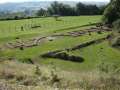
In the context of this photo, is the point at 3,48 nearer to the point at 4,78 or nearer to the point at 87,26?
the point at 87,26

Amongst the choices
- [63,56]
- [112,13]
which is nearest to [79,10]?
[112,13]

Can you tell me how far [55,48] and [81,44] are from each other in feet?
16.3

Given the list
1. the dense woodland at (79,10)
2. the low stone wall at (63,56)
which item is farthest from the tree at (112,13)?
the dense woodland at (79,10)

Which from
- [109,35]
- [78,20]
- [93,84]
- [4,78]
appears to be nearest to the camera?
[93,84]

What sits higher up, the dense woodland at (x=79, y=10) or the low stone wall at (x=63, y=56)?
the dense woodland at (x=79, y=10)

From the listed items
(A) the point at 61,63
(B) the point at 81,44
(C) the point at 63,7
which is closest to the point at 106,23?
(B) the point at 81,44

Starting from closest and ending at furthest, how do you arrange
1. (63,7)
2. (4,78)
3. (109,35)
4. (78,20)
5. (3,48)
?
1. (4,78)
2. (3,48)
3. (109,35)
4. (78,20)
5. (63,7)

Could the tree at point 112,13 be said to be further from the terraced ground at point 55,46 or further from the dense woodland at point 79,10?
the dense woodland at point 79,10

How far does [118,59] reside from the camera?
48500mm

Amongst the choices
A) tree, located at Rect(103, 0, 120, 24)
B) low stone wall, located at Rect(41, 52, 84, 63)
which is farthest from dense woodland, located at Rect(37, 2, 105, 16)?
low stone wall, located at Rect(41, 52, 84, 63)

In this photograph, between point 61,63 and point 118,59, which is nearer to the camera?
point 61,63

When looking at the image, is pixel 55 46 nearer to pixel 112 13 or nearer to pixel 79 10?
pixel 112 13

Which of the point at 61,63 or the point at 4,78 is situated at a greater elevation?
the point at 4,78

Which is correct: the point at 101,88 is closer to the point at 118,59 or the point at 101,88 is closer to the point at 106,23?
the point at 118,59
